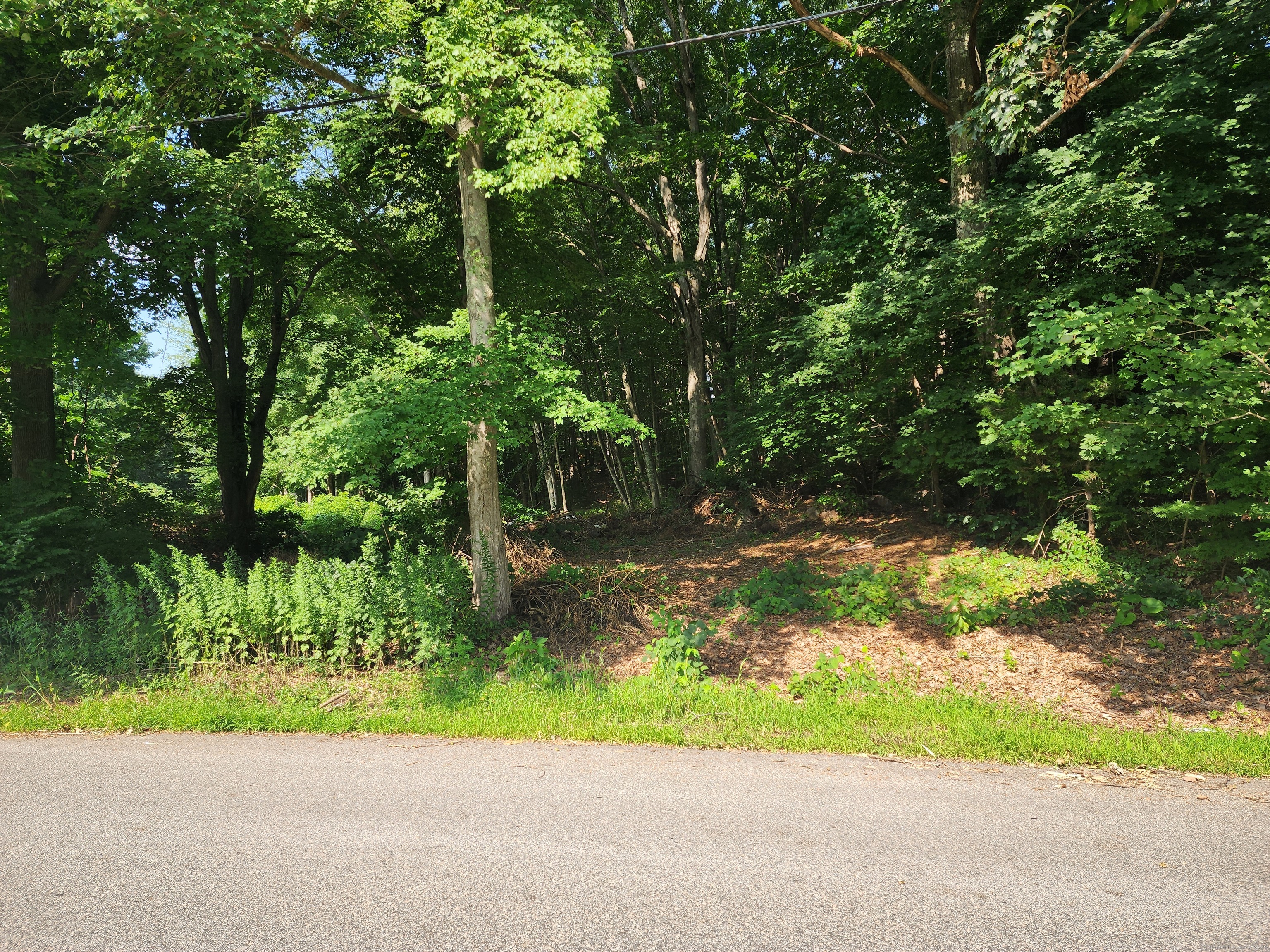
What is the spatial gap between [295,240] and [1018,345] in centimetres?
1126

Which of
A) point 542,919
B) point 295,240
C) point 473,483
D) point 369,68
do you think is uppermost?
point 369,68

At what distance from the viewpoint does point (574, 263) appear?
14.7 meters

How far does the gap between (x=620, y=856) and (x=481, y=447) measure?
5515 mm

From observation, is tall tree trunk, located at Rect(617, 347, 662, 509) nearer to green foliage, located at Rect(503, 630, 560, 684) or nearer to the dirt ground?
the dirt ground

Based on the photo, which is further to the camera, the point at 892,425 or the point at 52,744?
the point at 892,425

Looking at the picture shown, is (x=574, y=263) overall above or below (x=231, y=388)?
above

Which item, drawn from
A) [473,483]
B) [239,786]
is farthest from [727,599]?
[239,786]

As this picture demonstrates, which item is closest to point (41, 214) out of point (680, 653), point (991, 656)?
point (680, 653)

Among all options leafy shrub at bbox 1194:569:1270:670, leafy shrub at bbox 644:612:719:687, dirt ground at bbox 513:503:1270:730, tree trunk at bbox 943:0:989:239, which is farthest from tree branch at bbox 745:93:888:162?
leafy shrub at bbox 644:612:719:687

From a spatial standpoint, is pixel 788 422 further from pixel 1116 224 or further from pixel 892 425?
pixel 1116 224

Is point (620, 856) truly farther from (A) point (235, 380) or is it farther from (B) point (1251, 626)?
(A) point (235, 380)

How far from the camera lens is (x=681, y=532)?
15688mm

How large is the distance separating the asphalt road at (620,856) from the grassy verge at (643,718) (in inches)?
11.9

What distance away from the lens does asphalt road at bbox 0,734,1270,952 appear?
2590 millimetres
